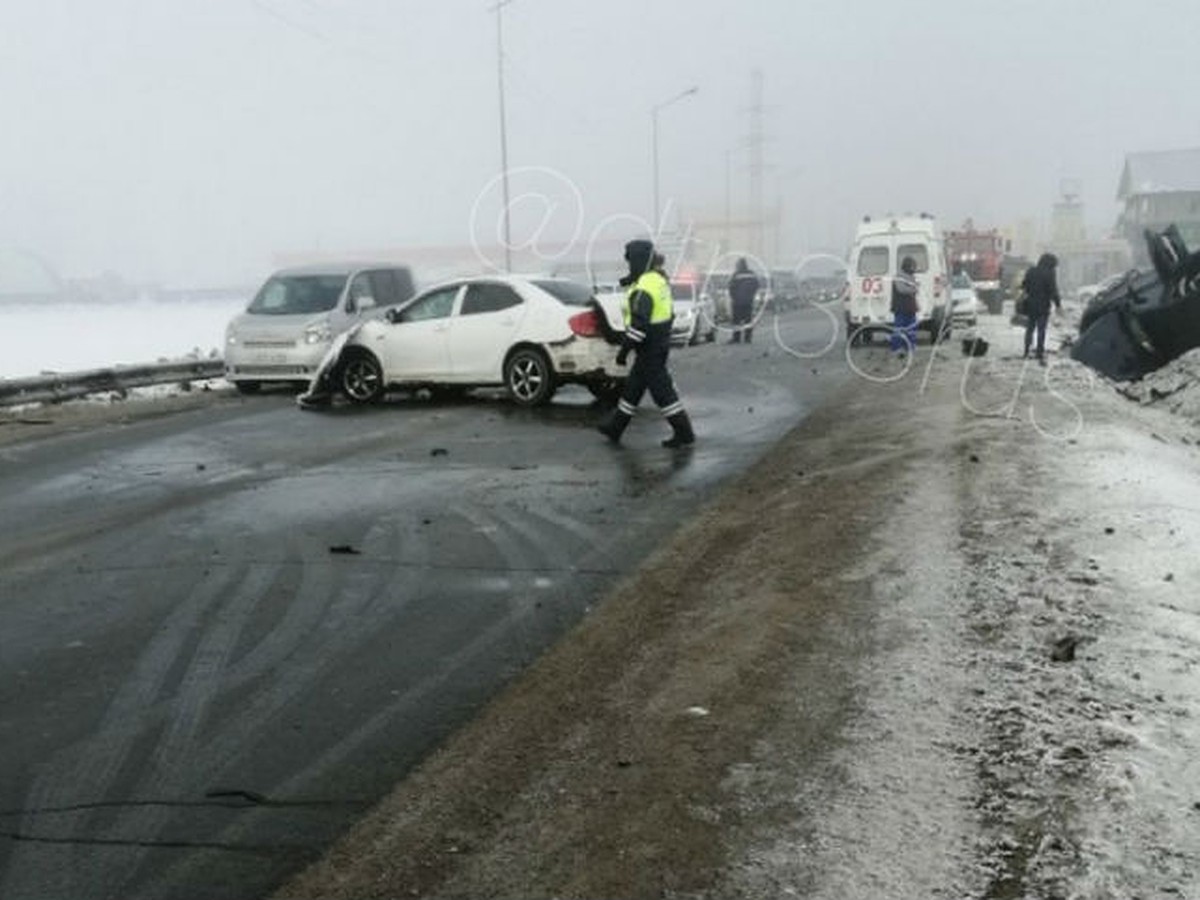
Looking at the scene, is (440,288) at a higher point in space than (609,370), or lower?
higher

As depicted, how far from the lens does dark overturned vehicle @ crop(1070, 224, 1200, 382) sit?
54.3ft

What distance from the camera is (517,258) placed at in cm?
2900

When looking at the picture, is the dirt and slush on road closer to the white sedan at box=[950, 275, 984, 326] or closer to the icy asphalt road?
the icy asphalt road

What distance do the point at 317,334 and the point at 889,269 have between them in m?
12.2

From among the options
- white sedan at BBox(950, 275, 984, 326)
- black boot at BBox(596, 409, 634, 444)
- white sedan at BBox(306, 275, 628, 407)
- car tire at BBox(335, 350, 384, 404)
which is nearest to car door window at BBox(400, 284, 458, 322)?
white sedan at BBox(306, 275, 628, 407)

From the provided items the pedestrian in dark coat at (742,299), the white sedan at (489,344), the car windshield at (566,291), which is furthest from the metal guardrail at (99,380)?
the pedestrian in dark coat at (742,299)

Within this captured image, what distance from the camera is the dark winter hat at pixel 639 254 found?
10.6m

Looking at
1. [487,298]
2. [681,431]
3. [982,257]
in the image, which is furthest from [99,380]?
[982,257]

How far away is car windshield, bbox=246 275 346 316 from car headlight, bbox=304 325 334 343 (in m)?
0.54

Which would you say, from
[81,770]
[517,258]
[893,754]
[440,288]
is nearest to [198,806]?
[81,770]

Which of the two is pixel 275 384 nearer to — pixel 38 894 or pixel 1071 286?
pixel 38 894

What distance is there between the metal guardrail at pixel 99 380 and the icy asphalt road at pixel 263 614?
4427mm

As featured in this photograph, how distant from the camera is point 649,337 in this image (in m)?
10.6

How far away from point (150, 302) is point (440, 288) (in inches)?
1026
